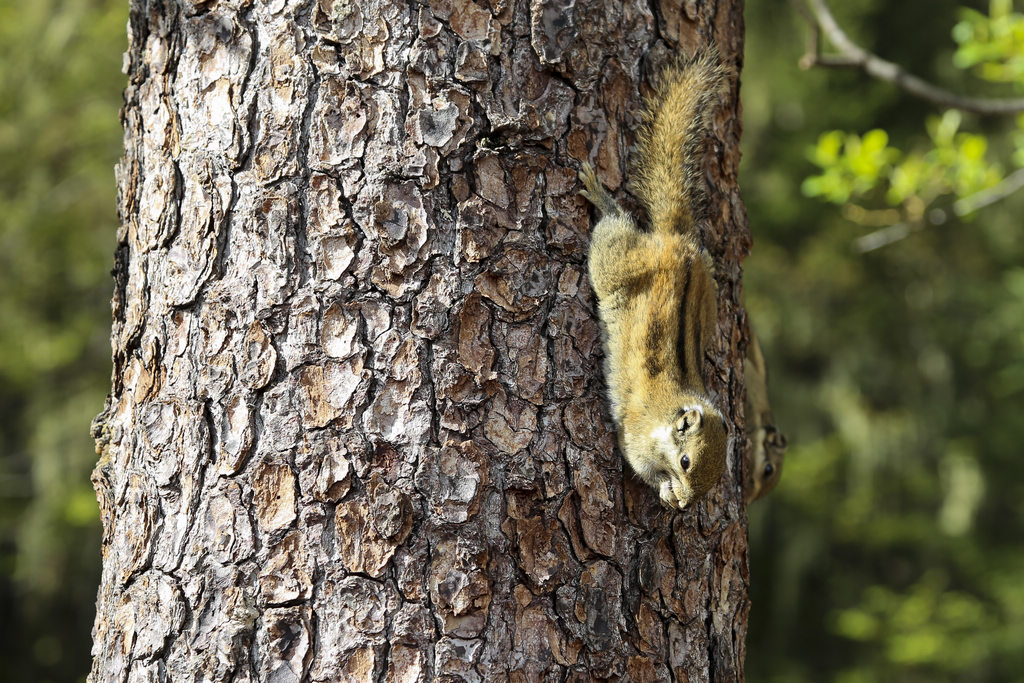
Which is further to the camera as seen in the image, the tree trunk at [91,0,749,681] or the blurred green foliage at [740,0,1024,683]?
the blurred green foliage at [740,0,1024,683]

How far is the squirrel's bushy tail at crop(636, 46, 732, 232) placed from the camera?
1735 millimetres

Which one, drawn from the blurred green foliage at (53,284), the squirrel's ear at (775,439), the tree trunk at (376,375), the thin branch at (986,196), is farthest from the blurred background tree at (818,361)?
the tree trunk at (376,375)

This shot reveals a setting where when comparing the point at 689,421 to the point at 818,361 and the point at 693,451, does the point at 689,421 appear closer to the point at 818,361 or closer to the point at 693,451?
the point at 693,451

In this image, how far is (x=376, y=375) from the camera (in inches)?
58.2

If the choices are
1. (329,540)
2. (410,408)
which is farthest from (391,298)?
(329,540)

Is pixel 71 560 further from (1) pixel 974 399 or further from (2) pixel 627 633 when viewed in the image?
(1) pixel 974 399

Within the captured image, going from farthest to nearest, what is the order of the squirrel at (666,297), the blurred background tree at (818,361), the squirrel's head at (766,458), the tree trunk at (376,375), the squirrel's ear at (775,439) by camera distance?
1. the blurred background tree at (818,361)
2. the squirrel's ear at (775,439)
3. the squirrel's head at (766,458)
4. the squirrel at (666,297)
5. the tree trunk at (376,375)

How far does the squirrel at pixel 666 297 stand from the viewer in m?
1.69

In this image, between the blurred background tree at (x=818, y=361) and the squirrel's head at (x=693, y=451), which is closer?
the squirrel's head at (x=693, y=451)

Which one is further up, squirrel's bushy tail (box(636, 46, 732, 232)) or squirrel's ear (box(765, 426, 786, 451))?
squirrel's bushy tail (box(636, 46, 732, 232))

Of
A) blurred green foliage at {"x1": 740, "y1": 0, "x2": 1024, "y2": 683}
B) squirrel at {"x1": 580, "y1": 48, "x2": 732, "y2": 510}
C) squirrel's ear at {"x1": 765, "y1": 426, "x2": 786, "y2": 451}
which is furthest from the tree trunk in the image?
blurred green foliage at {"x1": 740, "y1": 0, "x2": 1024, "y2": 683}

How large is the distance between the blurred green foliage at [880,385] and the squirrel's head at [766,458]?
4.12 m

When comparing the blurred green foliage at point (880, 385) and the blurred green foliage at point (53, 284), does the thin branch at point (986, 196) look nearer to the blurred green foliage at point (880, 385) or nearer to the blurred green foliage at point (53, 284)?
the blurred green foliage at point (880, 385)

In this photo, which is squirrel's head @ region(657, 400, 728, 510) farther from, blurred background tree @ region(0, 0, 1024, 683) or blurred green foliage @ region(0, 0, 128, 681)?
blurred green foliage @ region(0, 0, 128, 681)
